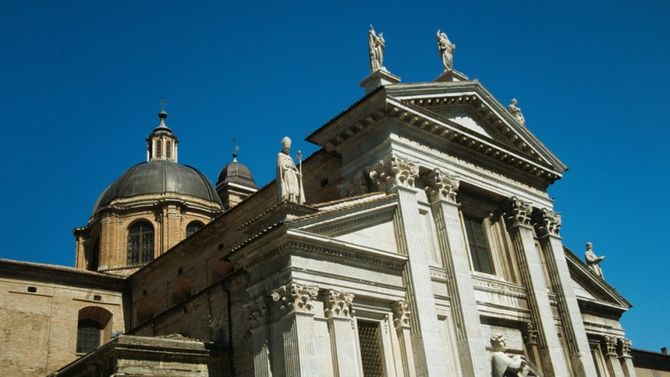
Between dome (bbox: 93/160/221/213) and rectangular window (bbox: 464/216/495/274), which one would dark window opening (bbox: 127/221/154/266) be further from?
rectangular window (bbox: 464/216/495/274)

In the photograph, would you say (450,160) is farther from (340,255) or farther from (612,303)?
(612,303)

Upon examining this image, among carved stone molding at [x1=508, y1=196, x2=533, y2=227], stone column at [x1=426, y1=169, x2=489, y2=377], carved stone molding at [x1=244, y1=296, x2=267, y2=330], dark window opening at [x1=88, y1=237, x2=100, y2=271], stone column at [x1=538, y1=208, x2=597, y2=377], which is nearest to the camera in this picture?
carved stone molding at [x1=244, y1=296, x2=267, y2=330]

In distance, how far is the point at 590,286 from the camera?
78.7 feet

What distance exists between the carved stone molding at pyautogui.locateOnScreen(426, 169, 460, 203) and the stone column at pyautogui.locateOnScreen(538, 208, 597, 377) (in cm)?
491

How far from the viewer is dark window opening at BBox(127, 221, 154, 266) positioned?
32250mm

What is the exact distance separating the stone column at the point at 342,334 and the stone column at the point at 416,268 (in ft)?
5.49

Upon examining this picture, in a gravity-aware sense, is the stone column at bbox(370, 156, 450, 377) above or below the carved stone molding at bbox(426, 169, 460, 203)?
below

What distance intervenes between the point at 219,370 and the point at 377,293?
14.7 feet

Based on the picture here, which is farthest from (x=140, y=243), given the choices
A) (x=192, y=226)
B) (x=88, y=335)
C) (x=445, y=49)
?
(x=445, y=49)

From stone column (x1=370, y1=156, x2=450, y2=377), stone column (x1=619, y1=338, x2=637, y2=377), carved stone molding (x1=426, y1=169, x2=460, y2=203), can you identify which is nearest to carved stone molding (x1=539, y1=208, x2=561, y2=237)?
carved stone molding (x1=426, y1=169, x2=460, y2=203)

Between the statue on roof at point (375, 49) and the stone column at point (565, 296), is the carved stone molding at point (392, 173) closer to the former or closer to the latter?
the statue on roof at point (375, 49)

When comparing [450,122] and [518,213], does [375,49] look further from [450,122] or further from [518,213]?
[518,213]

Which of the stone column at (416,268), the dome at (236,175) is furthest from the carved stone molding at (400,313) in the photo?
the dome at (236,175)

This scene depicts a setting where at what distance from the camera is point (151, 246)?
32562mm
